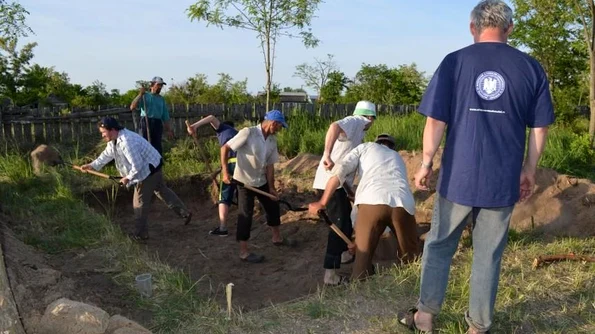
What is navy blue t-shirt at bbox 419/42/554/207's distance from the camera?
2812mm

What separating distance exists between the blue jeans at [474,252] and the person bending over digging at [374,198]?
4.10ft

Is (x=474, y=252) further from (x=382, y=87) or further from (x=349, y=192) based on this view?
(x=382, y=87)

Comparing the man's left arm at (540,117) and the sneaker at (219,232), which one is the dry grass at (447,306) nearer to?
the man's left arm at (540,117)

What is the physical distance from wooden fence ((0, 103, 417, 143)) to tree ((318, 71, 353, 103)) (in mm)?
10488

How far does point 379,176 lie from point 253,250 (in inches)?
105

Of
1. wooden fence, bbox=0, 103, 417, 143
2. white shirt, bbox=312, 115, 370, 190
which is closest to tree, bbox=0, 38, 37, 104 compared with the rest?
wooden fence, bbox=0, 103, 417, 143

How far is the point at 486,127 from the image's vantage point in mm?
2844

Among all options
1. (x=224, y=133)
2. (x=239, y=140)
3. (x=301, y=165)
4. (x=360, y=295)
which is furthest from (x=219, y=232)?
(x=360, y=295)

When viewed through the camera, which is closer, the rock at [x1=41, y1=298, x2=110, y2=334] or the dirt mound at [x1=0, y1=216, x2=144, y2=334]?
A: the rock at [x1=41, y1=298, x2=110, y2=334]

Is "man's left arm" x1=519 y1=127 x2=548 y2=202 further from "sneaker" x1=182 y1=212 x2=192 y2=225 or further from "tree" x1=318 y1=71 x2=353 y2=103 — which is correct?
"tree" x1=318 y1=71 x2=353 y2=103

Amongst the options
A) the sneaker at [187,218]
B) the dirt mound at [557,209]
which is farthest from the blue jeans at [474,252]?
the sneaker at [187,218]

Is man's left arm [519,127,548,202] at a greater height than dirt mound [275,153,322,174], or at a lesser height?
greater

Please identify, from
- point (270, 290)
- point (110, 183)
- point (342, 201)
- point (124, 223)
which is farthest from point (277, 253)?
point (110, 183)

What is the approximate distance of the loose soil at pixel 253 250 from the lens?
430 centimetres
